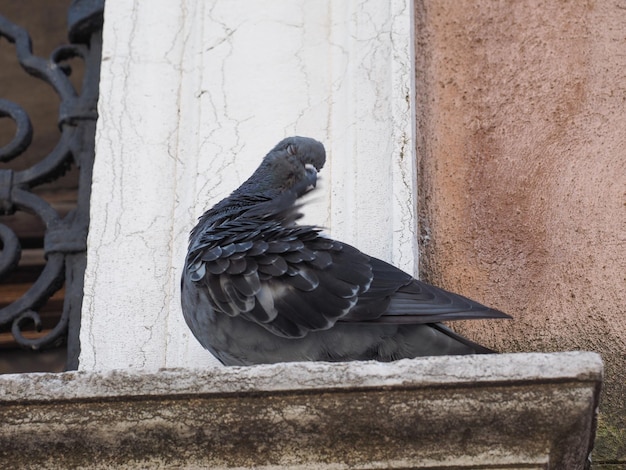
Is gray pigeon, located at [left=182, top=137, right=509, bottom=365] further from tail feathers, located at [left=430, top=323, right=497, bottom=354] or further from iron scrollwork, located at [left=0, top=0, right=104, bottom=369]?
iron scrollwork, located at [left=0, top=0, right=104, bottom=369]

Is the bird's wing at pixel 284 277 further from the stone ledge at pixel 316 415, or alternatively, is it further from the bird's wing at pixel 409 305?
the stone ledge at pixel 316 415

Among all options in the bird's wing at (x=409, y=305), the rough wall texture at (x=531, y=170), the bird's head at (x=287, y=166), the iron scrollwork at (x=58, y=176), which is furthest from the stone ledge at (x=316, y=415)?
the iron scrollwork at (x=58, y=176)

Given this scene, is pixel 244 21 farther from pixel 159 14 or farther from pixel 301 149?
pixel 301 149

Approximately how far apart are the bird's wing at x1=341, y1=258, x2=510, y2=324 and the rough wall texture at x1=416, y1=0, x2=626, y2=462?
385mm

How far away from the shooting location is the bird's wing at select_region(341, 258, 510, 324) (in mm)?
2533

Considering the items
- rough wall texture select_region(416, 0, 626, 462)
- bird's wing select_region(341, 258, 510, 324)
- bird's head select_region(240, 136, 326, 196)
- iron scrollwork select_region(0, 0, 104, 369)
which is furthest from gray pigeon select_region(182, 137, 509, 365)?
iron scrollwork select_region(0, 0, 104, 369)

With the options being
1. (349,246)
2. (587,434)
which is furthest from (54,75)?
(587,434)

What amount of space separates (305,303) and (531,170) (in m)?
0.84

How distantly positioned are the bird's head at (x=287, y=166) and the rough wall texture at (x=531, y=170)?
312mm

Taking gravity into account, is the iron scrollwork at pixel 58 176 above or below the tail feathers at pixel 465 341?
above

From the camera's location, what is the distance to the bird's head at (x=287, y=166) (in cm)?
298

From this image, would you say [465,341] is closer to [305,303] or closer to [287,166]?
[305,303]

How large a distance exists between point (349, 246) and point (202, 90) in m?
0.80

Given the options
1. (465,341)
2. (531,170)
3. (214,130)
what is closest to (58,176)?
(214,130)
